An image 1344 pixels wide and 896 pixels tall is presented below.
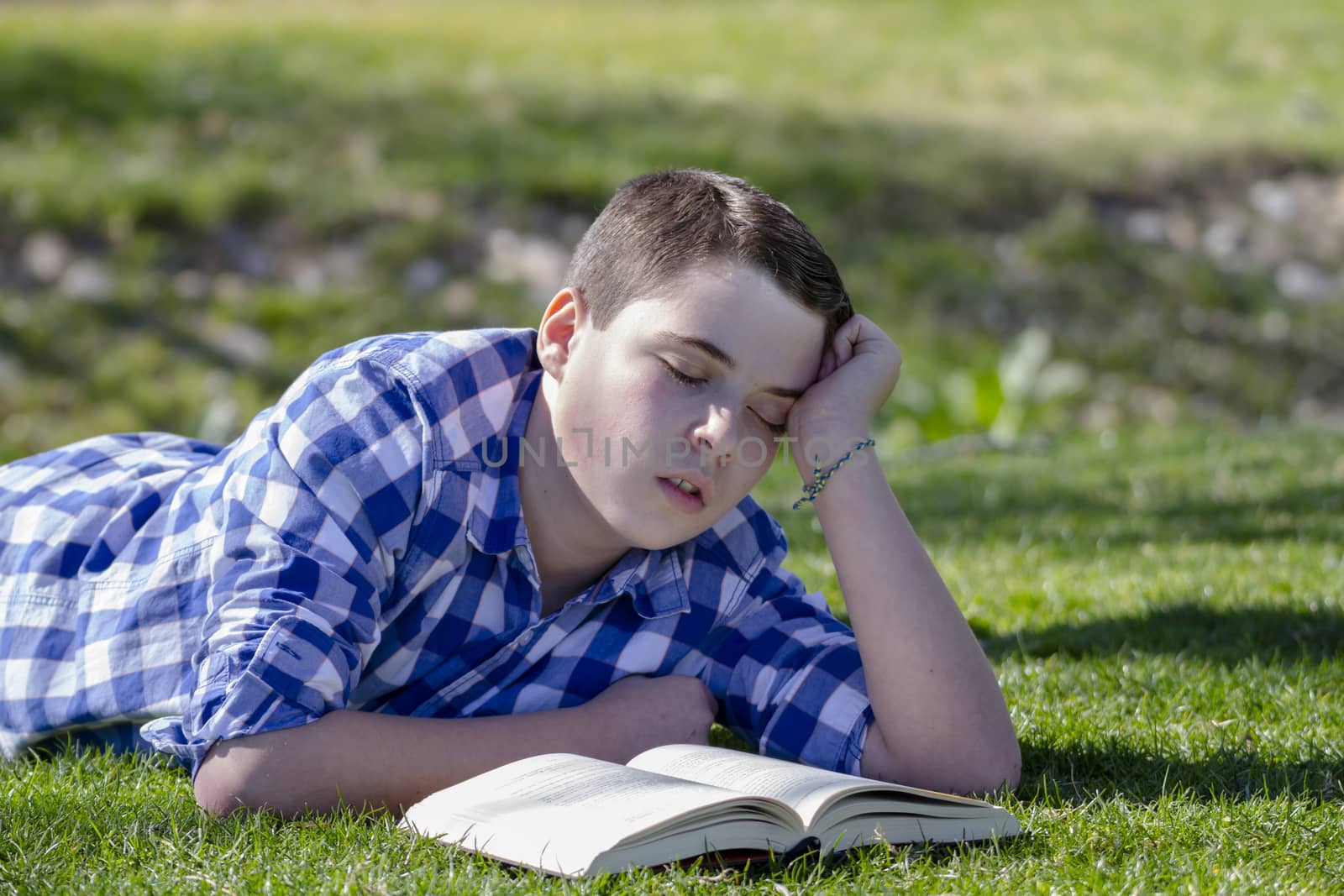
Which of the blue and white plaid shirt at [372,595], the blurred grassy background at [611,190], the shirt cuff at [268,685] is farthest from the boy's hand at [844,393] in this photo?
the blurred grassy background at [611,190]

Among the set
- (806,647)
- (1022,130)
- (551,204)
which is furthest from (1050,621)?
(1022,130)

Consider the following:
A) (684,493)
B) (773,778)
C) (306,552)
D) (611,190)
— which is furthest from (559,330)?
(611,190)

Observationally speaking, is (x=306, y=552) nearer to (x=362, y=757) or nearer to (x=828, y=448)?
(x=362, y=757)

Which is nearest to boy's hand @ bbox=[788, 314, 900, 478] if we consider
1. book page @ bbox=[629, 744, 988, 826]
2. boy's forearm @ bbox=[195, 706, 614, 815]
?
book page @ bbox=[629, 744, 988, 826]

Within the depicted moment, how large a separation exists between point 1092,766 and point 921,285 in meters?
7.62

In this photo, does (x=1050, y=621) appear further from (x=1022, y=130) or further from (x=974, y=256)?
(x=1022, y=130)

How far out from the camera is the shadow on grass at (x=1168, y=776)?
2297 mm

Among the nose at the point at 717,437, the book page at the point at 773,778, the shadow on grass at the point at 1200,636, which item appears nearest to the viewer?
the book page at the point at 773,778

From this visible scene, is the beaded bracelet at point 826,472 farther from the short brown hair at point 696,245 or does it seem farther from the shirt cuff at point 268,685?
the shirt cuff at point 268,685

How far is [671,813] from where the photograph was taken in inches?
72.9

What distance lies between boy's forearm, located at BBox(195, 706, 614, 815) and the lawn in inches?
3.0

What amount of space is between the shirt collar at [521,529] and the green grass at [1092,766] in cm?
55

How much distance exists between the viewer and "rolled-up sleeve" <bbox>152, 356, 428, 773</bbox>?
2.15 meters

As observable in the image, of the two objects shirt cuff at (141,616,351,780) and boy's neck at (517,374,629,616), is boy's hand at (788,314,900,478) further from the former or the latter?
shirt cuff at (141,616,351,780)
